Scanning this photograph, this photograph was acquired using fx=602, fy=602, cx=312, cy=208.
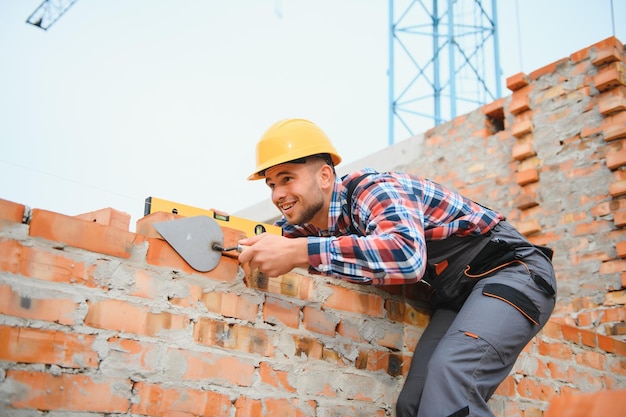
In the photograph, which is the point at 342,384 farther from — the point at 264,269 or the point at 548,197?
the point at 548,197

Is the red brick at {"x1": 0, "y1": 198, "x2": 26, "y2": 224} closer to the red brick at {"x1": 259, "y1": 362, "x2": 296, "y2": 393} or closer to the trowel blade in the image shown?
the trowel blade

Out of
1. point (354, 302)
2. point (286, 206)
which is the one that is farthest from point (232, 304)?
point (354, 302)

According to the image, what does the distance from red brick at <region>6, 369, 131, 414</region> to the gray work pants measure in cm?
95

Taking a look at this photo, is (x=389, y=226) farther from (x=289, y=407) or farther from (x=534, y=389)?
(x=534, y=389)

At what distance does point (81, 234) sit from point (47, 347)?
340mm

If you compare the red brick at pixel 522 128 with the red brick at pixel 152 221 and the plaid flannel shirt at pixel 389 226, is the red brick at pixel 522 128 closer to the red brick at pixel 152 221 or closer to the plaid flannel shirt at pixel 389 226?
the plaid flannel shirt at pixel 389 226

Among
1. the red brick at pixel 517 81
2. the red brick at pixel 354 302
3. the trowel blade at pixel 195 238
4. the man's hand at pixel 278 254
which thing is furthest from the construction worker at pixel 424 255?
the red brick at pixel 517 81

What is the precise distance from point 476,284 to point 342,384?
630 millimetres

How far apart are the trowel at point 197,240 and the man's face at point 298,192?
0.36 m

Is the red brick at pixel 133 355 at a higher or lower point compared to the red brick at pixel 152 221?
lower

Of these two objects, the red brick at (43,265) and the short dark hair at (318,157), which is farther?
the short dark hair at (318,157)

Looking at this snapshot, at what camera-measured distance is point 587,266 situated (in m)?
4.60

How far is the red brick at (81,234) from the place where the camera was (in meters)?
1.71

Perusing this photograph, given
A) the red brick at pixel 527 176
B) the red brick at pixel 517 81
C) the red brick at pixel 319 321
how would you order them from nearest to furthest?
the red brick at pixel 319 321 < the red brick at pixel 527 176 < the red brick at pixel 517 81
